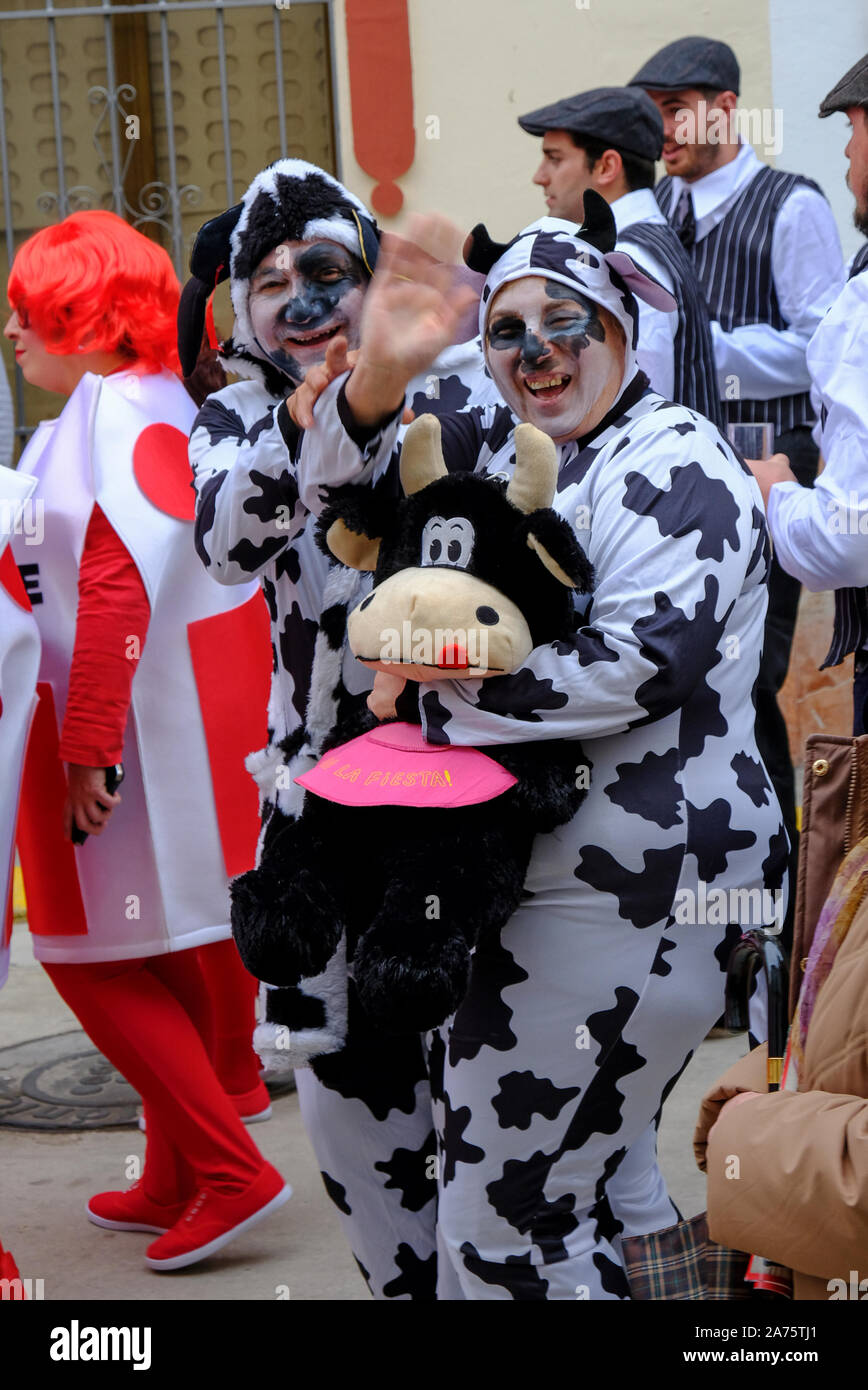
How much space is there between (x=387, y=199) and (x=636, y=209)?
2.76 metres

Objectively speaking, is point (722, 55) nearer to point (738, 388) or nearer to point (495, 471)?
point (738, 388)

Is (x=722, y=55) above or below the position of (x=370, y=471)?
above

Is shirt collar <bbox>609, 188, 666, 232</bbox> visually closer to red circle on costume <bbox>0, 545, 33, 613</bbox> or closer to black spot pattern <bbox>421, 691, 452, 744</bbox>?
red circle on costume <bbox>0, 545, 33, 613</bbox>

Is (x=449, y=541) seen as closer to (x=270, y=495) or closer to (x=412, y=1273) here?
(x=270, y=495)

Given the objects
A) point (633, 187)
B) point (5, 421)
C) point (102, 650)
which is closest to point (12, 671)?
point (102, 650)

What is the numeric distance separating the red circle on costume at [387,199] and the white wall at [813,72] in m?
1.47

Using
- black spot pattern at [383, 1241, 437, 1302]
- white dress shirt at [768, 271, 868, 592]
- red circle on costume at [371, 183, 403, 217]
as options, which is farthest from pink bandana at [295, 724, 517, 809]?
red circle on costume at [371, 183, 403, 217]

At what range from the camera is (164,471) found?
344 centimetres

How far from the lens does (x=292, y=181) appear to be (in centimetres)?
263

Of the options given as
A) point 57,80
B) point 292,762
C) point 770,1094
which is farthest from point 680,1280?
point 57,80

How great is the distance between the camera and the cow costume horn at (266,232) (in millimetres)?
2596

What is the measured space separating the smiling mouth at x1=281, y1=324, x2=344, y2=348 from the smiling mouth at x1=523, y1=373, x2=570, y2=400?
17.4 inches

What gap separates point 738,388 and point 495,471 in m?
2.21

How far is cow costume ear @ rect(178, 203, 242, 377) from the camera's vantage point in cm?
267
